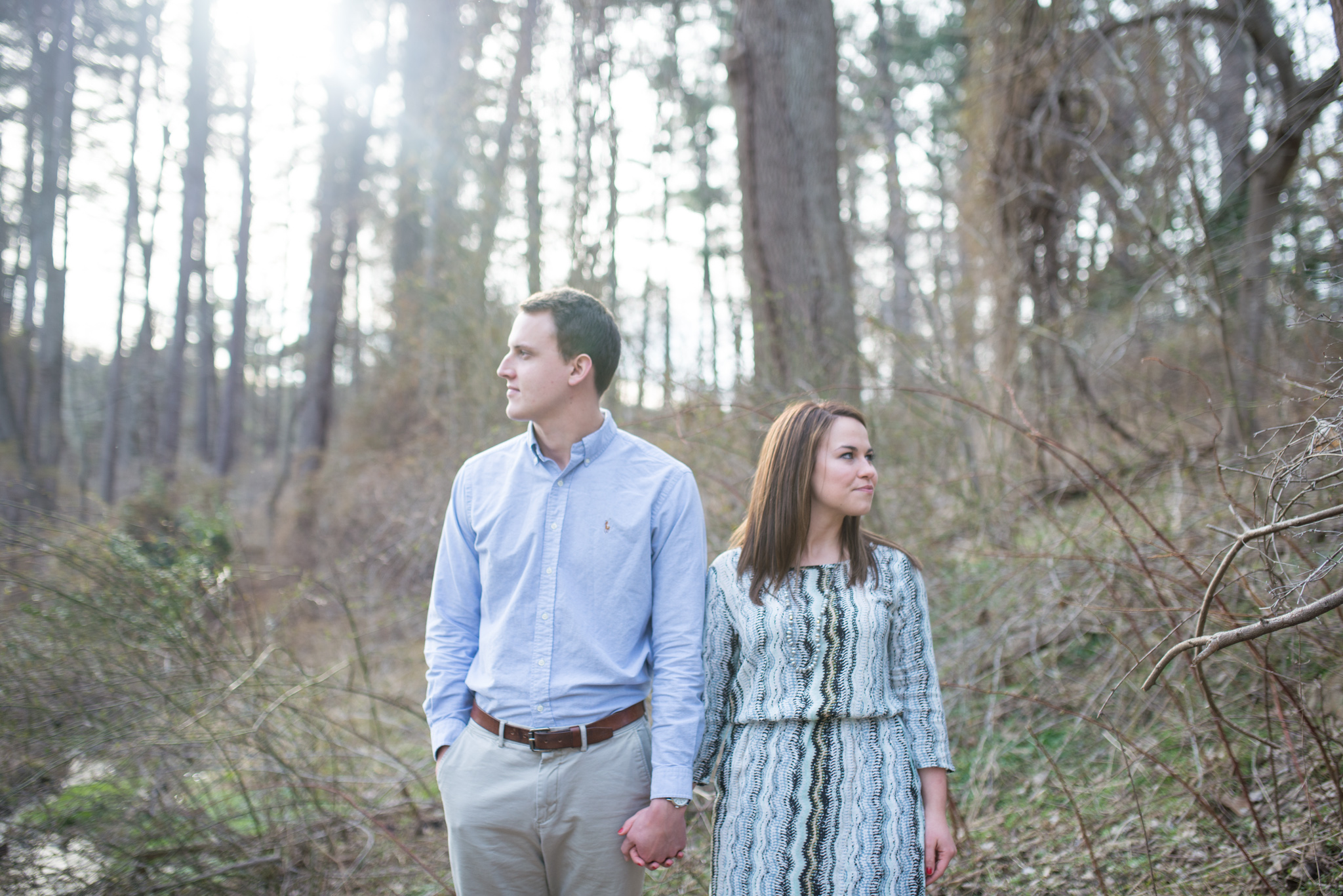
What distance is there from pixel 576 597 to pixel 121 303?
2300 centimetres

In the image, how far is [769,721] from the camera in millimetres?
2000

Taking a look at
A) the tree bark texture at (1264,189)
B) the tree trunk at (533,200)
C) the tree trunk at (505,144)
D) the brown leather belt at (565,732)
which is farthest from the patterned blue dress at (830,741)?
the tree trunk at (505,144)

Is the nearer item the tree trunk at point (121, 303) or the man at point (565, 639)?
the man at point (565, 639)

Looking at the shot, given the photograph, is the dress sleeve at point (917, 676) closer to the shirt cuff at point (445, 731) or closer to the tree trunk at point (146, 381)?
the shirt cuff at point (445, 731)

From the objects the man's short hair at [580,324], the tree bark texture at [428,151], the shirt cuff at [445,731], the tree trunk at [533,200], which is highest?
the tree bark texture at [428,151]

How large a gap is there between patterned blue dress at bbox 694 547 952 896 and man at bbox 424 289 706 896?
0.47ft

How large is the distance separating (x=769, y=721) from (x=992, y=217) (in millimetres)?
5309

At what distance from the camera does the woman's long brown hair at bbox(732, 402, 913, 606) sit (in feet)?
6.90

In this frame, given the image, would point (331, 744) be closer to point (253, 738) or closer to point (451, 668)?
point (253, 738)

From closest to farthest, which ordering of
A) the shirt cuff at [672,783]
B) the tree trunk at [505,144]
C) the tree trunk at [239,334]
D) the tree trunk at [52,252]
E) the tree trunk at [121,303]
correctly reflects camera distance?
the shirt cuff at [672,783]
the tree trunk at [505,144]
the tree trunk at [52,252]
the tree trunk at [239,334]
the tree trunk at [121,303]

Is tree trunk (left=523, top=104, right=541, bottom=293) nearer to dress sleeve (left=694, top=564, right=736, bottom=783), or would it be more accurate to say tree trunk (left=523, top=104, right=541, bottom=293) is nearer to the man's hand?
dress sleeve (left=694, top=564, right=736, bottom=783)

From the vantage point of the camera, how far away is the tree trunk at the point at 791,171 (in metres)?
5.06

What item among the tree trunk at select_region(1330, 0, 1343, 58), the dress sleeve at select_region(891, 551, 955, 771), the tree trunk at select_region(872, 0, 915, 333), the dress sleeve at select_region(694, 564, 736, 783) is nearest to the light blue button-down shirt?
the dress sleeve at select_region(694, 564, 736, 783)

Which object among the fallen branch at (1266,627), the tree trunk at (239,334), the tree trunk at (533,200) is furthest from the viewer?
the tree trunk at (239,334)
